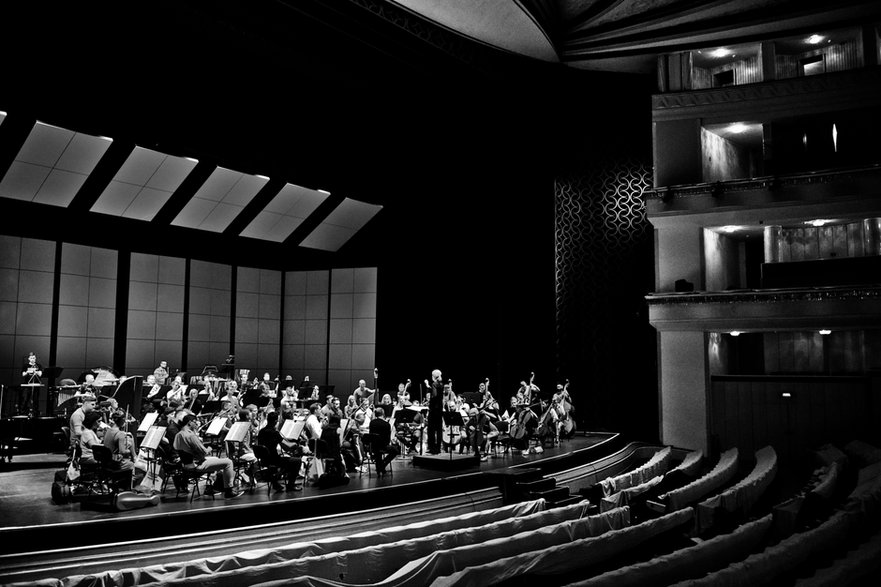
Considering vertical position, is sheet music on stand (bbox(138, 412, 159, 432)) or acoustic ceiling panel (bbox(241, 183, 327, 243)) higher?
acoustic ceiling panel (bbox(241, 183, 327, 243))

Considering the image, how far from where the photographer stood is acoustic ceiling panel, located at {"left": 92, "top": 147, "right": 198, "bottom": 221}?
1681 centimetres

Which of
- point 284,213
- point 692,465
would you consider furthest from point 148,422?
point 284,213

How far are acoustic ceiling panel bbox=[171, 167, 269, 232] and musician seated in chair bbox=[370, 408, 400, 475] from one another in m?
10.3

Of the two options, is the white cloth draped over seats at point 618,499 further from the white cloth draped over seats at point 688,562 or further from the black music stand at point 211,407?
the black music stand at point 211,407

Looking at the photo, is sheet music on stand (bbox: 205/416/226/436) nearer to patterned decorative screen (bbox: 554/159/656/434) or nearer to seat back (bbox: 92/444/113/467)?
seat back (bbox: 92/444/113/467)

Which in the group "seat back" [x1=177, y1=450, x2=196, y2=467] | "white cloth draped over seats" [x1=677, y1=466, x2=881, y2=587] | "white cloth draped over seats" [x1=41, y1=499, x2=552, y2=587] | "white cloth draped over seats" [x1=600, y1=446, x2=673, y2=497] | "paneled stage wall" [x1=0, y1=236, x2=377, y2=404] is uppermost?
"paneled stage wall" [x1=0, y1=236, x2=377, y2=404]

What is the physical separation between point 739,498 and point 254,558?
5.87m

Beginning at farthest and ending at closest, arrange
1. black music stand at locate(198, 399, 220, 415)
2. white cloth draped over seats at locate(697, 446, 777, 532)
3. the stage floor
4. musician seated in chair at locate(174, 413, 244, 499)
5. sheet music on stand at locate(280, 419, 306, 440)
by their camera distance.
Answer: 1. black music stand at locate(198, 399, 220, 415)
2. sheet music on stand at locate(280, 419, 306, 440)
3. musician seated in chair at locate(174, 413, 244, 499)
4. the stage floor
5. white cloth draped over seats at locate(697, 446, 777, 532)

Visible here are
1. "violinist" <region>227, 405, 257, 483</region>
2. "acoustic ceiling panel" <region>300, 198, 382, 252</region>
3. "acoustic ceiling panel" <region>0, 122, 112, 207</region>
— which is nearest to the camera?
"violinist" <region>227, 405, 257, 483</region>

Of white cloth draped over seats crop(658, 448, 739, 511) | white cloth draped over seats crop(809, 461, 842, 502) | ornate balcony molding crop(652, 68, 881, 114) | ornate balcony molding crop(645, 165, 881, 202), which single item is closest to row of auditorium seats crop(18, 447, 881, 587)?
white cloth draped over seats crop(809, 461, 842, 502)

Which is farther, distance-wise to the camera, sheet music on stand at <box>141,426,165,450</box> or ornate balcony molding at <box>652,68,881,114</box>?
ornate balcony molding at <box>652,68,881,114</box>

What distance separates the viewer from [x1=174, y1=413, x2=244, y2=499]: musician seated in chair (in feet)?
29.6

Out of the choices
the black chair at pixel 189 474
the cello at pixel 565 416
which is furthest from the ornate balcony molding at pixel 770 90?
the black chair at pixel 189 474

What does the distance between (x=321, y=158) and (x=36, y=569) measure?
13.8 m
